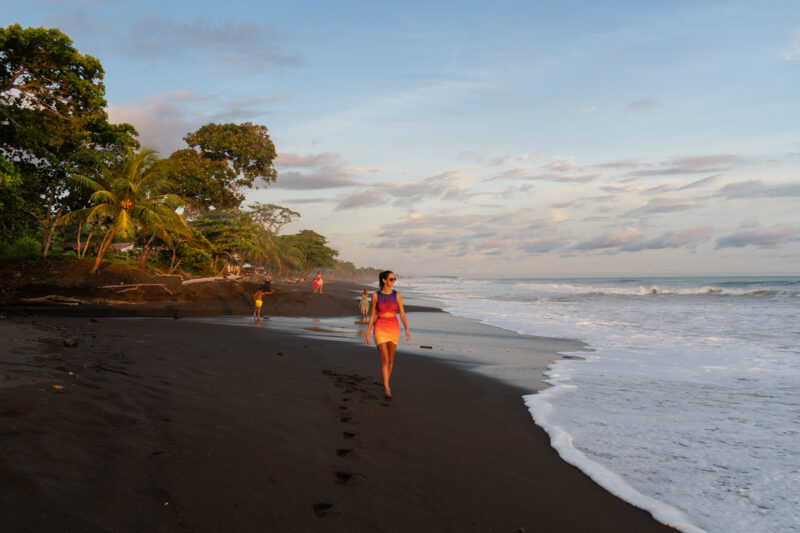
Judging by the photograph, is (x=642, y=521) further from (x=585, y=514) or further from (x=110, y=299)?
(x=110, y=299)

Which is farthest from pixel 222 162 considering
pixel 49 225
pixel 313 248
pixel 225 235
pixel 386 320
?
pixel 313 248

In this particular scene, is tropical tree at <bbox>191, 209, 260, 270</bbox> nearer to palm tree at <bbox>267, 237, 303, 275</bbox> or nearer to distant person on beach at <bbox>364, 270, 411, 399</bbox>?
distant person on beach at <bbox>364, 270, 411, 399</bbox>

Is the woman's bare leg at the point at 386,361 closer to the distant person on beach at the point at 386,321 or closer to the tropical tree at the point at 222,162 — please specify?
the distant person on beach at the point at 386,321

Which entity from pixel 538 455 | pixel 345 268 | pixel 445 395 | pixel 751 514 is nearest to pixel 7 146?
pixel 445 395

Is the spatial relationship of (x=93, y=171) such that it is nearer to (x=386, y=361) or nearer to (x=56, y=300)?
(x=56, y=300)

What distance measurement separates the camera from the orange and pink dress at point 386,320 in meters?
6.58

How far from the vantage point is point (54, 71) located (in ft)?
46.2

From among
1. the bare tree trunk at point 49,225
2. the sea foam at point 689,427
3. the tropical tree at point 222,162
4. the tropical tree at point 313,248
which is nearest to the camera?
the sea foam at point 689,427

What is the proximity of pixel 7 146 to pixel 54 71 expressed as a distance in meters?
5.05

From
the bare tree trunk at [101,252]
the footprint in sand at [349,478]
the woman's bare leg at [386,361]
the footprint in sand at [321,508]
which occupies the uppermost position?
the bare tree trunk at [101,252]

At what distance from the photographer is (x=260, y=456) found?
11.9 feet

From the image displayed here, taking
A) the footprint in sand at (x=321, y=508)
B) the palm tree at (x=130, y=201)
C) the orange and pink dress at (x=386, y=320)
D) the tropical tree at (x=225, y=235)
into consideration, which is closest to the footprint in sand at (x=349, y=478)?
the footprint in sand at (x=321, y=508)

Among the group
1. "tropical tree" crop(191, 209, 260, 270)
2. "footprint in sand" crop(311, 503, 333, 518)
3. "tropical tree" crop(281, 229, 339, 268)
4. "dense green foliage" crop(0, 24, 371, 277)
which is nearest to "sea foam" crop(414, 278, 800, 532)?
"footprint in sand" crop(311, 503, 333, 518)

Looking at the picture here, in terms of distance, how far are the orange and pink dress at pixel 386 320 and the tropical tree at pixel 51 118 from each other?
14.2m
